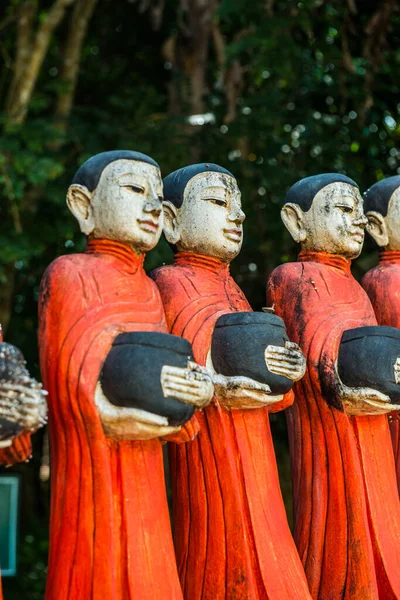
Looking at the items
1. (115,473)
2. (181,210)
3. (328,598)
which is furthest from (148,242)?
(328,598)

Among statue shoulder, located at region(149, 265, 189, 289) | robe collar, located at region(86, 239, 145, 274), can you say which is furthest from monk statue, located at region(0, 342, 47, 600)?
statue shoulder, located at region(149, 265, 189, 289)

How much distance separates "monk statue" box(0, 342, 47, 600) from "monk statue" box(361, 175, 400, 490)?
8.04 feet

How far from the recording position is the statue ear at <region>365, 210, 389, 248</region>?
6.11 m

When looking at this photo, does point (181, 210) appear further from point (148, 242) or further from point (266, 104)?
point (266, 104)

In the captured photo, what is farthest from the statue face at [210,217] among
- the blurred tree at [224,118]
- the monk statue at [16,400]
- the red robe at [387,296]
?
the blurred tree at [224,118]

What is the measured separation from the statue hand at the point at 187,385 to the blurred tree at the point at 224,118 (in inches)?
139

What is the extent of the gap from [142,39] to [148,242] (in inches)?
258

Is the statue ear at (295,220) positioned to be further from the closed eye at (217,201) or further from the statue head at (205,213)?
the closed eye at (217,201)

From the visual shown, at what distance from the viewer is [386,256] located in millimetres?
6141

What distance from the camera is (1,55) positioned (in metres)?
10.5

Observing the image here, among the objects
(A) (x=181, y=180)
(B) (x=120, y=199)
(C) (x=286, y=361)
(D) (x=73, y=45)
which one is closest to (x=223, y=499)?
(C) (x=286, y=361)

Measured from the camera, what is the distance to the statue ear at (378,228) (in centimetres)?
611

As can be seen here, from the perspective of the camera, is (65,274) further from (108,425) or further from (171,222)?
(171,222)

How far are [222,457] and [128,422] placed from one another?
76 cm
